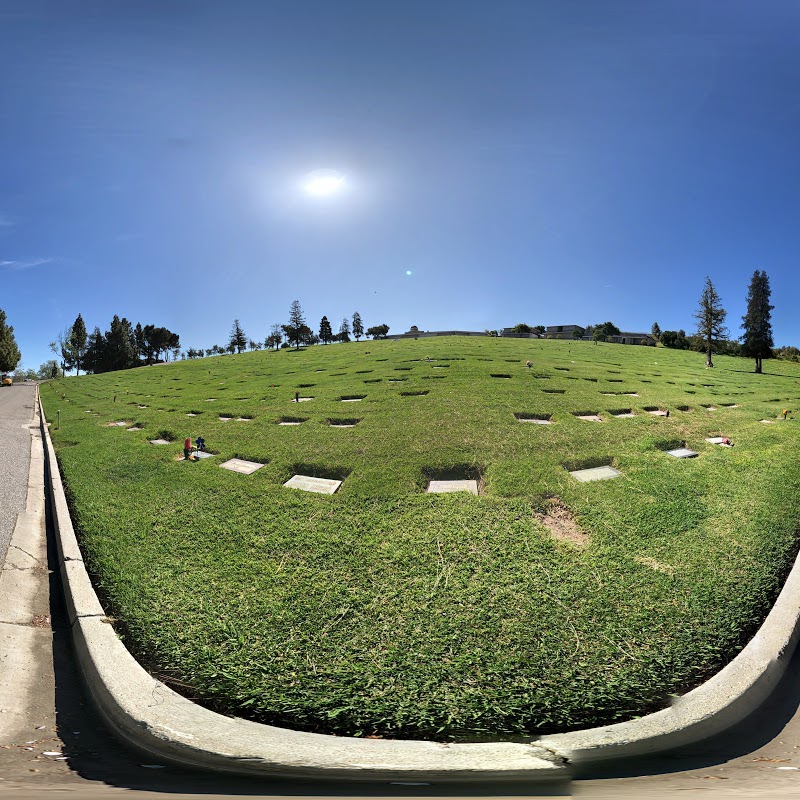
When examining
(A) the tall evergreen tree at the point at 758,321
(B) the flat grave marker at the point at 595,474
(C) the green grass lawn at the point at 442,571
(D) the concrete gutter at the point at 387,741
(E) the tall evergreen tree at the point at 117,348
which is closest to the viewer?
(D) the concrete gutter at the point at 387,741

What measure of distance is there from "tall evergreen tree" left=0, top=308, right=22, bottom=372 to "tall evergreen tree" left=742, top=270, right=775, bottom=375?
81575 millimetres

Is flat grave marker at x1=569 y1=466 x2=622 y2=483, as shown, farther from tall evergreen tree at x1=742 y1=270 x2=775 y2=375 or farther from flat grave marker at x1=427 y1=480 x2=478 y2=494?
tall evergreen tree at x1=742 y1=270 x2=775 y2=375

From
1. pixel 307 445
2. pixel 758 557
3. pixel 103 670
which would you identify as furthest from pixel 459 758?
pixel 307 445

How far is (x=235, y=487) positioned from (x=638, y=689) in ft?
17.2

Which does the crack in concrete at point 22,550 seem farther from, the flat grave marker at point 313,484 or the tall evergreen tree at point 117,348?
the tall evergreen tree at point 117,348

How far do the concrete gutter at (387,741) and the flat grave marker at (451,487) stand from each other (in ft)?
9.71

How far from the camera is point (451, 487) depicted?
532cm

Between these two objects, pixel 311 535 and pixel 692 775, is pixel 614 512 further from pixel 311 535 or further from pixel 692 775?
pixel 311 535

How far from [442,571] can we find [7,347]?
225 feet

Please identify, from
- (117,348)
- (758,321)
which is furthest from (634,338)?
(117,348)

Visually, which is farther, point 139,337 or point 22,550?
point 139,337

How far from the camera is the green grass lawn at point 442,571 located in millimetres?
2557

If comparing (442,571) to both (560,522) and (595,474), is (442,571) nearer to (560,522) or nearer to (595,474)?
(560,522)

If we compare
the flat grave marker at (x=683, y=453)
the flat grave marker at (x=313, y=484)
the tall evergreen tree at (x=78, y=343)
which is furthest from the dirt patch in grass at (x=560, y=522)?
the tall evergreen tree at (x=78, y=343)
